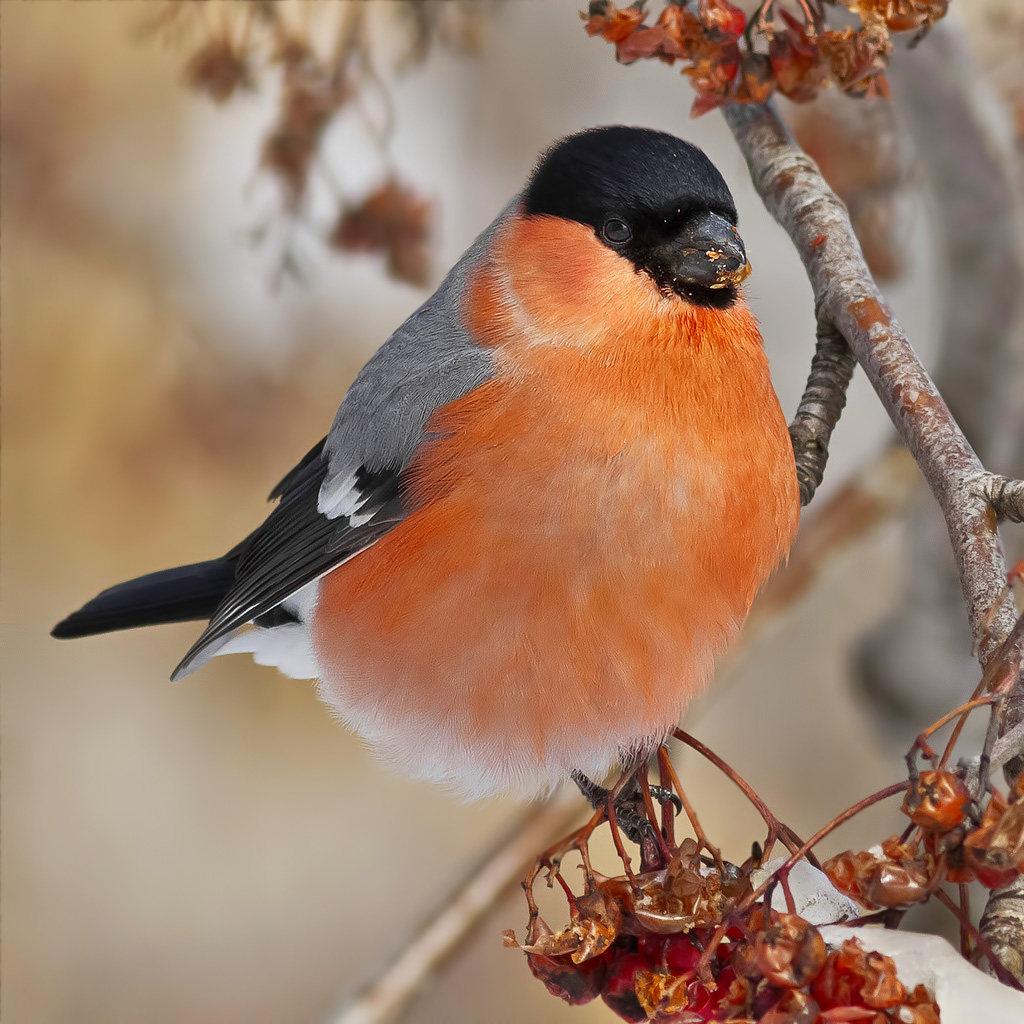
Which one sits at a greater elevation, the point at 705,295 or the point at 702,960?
the point at 705,295

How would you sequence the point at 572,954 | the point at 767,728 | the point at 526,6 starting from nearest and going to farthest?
1. the point at 572,954
2. the point at 526,6
3. the point at 767,728

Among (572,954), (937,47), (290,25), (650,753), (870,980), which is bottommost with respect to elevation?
(870,980)

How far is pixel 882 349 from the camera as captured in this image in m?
1.19

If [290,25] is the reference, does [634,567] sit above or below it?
below

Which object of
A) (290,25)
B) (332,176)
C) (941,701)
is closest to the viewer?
(290,25)

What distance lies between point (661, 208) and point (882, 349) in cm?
28

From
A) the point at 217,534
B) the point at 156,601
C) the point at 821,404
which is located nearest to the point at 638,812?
the point at 821,404

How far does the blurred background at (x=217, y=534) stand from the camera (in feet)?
8.21

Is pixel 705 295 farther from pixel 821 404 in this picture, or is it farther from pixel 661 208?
pixel 821 404

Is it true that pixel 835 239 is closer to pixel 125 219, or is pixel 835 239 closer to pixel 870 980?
pixel 870 980

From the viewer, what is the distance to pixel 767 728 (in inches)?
116

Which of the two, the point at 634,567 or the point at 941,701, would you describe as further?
the point at 941,701

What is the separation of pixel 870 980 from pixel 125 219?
235 centimetres

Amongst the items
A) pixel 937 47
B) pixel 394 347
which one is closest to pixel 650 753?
pixel 394 347
